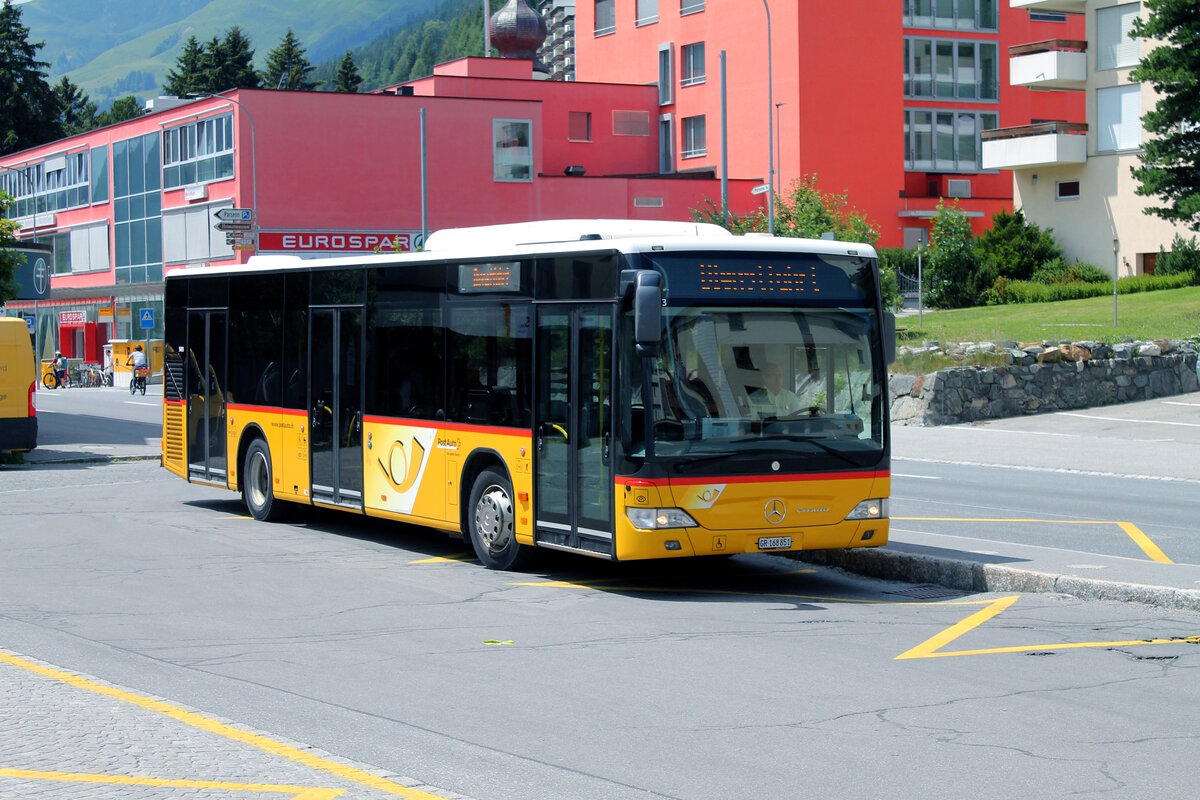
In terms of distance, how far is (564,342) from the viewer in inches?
487

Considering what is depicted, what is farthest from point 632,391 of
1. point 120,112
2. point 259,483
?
point 120,112

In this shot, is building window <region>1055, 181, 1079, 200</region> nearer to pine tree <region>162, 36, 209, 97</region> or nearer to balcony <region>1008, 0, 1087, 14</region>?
balcony <region>1008, 0, 1087, 14</region>

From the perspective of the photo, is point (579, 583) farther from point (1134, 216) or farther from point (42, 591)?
point (1134, 216)

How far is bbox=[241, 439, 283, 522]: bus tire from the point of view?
17.2 metres

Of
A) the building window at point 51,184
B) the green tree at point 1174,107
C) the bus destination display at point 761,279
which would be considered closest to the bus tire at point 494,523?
the bus destination display at point 761,279

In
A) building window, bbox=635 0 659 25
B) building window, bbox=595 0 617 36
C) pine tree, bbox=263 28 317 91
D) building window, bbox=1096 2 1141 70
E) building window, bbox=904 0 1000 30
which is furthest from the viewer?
pine tree, bbox=263 28 317 91

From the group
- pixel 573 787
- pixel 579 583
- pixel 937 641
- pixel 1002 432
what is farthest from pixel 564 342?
pixel 1002 432

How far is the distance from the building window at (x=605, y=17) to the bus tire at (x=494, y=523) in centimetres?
6479

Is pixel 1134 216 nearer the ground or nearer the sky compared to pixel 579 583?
nearer the sky

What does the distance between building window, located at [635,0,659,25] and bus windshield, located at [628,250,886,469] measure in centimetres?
6225

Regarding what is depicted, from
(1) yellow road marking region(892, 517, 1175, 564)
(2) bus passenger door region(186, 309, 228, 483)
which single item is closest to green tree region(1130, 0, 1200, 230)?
(1) yellow road marking region(892, 517, 1175, 564)

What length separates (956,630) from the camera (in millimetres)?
10227

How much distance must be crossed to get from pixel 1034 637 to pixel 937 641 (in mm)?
649

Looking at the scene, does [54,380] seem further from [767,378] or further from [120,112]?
[120,112]
